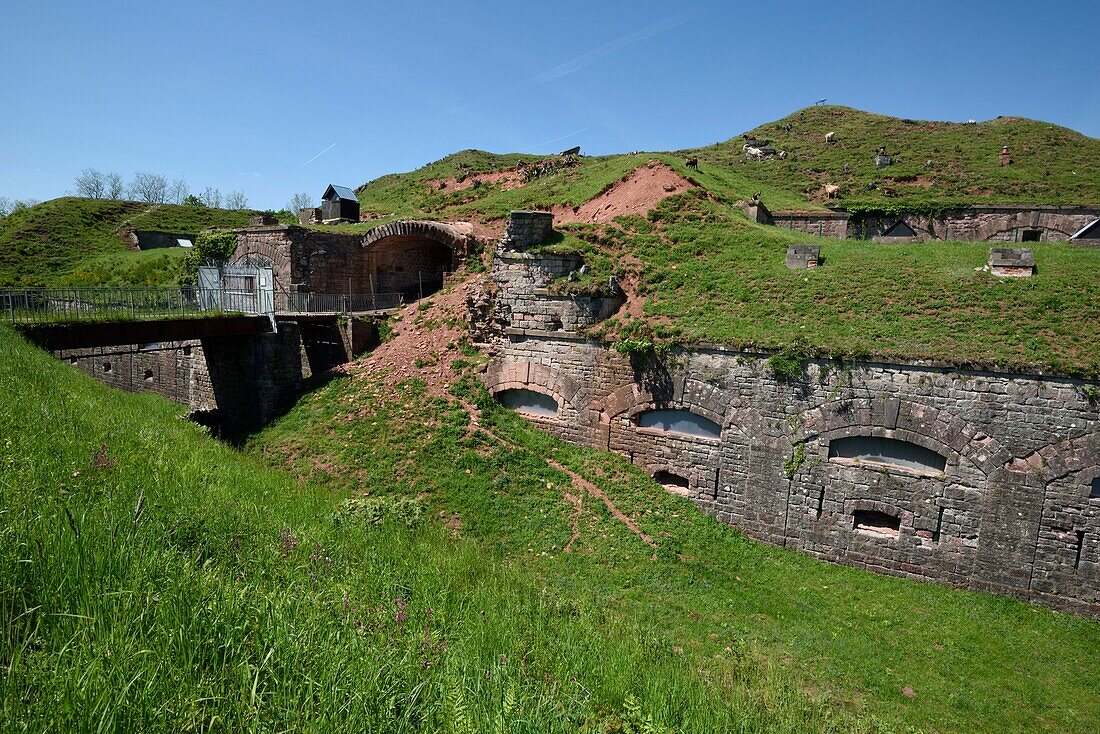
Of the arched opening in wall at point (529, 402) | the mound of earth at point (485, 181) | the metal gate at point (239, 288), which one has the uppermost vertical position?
the mound of earth at point (485, 181)

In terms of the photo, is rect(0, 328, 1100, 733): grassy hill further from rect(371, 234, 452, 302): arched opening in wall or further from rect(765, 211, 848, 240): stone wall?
rect(765, 211, 848, 240): stone wall

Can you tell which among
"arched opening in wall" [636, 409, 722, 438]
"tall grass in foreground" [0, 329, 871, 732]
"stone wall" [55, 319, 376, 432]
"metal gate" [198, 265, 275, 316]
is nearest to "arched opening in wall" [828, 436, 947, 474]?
"arched opening in wall" [636, 409, 722, 438]

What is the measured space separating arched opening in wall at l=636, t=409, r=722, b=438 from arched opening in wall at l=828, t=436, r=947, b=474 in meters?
2.33

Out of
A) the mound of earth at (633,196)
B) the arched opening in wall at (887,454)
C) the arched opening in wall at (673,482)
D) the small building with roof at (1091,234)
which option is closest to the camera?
the arched opening in wall at (887,454)

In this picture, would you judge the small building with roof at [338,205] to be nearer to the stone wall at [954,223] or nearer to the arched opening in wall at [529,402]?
the arched opening in wall at [529,402]

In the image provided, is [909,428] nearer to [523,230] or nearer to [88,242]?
[523,230]

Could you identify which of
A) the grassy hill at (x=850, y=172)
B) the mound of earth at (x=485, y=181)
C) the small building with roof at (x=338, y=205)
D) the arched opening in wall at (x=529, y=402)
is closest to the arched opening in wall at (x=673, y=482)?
the arched opening in wall at (x=529, y=402)

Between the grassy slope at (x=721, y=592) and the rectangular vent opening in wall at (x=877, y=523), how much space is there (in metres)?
0.80

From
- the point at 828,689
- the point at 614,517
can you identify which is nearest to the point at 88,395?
the point at 614,517

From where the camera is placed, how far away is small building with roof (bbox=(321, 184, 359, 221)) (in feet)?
86.1

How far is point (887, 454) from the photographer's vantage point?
10688mm

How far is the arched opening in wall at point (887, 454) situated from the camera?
34.0 ft

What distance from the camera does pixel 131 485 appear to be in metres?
5.34

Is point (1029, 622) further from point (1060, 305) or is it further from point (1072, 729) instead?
point (1060, 305)
